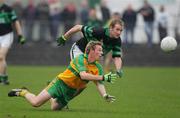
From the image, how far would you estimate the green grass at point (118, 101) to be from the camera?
14281mm

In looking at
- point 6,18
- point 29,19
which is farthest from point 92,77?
point 29,19

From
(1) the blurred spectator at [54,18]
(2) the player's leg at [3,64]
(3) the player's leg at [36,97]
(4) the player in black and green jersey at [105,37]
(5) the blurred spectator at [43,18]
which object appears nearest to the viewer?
(3) the player's leg at [36,97]

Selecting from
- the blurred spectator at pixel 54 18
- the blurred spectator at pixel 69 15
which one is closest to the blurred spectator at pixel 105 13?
the blurred spectator at pixel 69 15

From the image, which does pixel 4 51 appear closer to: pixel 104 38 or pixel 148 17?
pixel 104 38

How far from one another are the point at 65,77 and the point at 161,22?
2130 centimetres

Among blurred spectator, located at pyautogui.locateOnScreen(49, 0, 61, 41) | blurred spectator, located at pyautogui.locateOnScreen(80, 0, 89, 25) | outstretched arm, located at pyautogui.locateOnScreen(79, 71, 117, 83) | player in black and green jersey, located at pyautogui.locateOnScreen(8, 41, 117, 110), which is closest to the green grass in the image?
player in black and green jersey, located at pyautogui.locateOnScreen(8, 41, 117, 110)

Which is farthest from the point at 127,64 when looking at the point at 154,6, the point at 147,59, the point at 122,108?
the point at 122,108

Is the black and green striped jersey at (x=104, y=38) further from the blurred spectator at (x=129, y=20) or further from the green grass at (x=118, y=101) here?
the blurred spectator at (x=129, y=20)

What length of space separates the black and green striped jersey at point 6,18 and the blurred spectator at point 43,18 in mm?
13250

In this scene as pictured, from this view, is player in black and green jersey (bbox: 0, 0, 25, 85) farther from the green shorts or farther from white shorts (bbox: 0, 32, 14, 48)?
the green shorts

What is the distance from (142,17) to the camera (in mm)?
36188

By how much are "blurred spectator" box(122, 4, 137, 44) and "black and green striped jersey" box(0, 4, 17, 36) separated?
531 inches

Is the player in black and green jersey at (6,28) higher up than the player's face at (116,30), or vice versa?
the player's face at (116,30)

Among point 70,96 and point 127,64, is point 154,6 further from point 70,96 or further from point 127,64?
point 70,96
